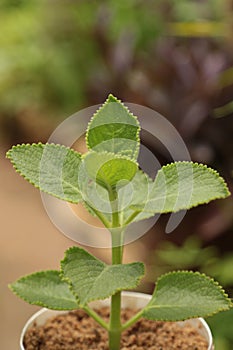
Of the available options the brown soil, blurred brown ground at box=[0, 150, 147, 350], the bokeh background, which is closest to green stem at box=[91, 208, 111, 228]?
the brown soil

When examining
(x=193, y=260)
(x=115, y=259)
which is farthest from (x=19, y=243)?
(x=115, y=259)

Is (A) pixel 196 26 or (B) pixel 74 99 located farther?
(B) pixel 74 99

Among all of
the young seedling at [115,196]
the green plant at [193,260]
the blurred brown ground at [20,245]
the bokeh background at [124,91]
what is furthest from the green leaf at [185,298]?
the blurred brown ground at [20,245]

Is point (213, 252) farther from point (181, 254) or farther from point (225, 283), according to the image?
point (225, 283)

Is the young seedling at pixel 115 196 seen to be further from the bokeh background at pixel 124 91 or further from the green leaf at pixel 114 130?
the bokeh background at pixel 124 91

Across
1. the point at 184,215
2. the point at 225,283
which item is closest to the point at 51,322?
the point at 225,283

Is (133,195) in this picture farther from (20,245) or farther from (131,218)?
(20,245)
